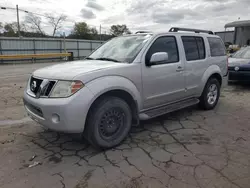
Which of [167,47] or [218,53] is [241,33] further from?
[167,47]

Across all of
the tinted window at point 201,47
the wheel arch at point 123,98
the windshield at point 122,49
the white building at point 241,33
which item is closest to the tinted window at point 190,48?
the tinted window at point 201,47

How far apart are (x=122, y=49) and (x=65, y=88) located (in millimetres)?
1513

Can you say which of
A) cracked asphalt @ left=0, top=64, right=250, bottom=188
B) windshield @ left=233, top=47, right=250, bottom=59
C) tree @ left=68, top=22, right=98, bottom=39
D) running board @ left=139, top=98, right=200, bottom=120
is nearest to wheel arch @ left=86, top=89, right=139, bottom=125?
running board @ left=139, top=98, right=200, bottom=120

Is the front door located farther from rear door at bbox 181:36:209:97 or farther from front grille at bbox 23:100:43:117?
front grille at bbox 23:100:43:117

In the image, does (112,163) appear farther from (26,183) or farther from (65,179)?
(26,183)

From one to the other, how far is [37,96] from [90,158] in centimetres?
117

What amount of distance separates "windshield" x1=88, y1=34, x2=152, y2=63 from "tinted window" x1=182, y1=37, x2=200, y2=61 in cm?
99

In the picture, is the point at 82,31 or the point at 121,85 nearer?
the point at 121,85

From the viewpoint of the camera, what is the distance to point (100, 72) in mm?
2975

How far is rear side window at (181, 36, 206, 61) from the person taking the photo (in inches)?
171

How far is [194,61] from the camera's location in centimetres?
445

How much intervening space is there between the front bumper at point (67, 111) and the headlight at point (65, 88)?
0.19 feet

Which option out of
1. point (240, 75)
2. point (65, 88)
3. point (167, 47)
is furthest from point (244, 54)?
point (65, 88)

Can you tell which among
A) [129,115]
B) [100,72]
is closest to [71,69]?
[100,72]
